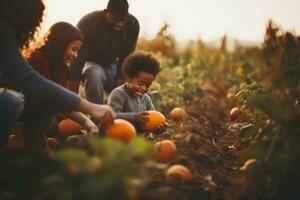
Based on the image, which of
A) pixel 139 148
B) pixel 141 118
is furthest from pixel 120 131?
pixel 139 148

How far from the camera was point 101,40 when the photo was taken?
600 cm

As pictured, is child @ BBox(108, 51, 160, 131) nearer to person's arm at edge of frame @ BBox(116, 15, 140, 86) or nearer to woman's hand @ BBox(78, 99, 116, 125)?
woman's hand @ BBox(78, 99, 116, 125)

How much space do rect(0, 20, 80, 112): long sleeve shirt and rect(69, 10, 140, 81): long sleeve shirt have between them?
227cm

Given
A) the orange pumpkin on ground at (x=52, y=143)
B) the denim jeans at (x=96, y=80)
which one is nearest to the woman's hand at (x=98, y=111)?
the orange pumpkin on ground at (x=52, y=143)

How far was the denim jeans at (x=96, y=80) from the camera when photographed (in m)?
5.66

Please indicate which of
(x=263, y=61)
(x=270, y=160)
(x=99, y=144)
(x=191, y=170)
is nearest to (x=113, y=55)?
(x=263, y=61)

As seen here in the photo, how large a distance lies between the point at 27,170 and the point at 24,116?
0.78m

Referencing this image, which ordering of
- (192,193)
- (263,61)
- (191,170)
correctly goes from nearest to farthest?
1. (192,193)
2. (191,170)
3. (263,61)

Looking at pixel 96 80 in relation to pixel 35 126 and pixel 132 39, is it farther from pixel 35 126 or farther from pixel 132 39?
pixel 35 126

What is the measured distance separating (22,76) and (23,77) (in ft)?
A: 0.03

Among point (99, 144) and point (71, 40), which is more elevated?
point (71, 40)

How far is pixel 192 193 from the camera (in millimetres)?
3299

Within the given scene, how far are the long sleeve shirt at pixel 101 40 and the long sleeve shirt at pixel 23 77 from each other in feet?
7.43

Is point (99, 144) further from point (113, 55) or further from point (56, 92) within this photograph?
point (113, 55)
